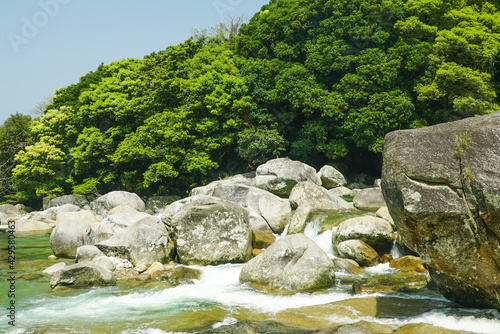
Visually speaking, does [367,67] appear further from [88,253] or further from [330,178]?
[88,253]

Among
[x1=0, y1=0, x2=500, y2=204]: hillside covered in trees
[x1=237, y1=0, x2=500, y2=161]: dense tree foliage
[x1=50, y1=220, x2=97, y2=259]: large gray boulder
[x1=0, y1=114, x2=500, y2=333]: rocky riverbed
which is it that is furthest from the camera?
[x1=0, y1=0, x2=500, y2=204]: hillside covered in trees

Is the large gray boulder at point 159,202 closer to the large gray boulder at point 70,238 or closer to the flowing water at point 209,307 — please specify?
the large gray boulder at point 70,238

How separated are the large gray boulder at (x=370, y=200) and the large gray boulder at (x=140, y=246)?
10.0m

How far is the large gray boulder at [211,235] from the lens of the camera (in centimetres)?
1451

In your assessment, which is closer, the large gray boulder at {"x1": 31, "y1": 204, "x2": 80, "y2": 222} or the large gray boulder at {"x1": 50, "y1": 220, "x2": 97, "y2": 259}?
the large gray boulder at {"x1": 50, "y1": 220, "x2": 97, "y2": 259}

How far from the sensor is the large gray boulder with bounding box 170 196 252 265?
14.5 meters

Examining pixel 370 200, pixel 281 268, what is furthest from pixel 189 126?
pixel 281 268

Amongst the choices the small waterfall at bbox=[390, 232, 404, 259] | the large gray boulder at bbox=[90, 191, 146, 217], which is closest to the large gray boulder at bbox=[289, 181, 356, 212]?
the small waterfall at bbox=[390, 232, 404, 259]

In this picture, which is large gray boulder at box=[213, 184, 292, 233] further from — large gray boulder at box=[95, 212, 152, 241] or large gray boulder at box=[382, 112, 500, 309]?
large gray boulder at box=[382, 112, 500, 309]

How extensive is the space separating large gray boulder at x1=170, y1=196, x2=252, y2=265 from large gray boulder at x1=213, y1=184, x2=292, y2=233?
418 centimetres

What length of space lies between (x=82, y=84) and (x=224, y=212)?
34.5 meters

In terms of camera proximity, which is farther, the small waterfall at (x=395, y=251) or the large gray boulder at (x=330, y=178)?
the large gray boulder at (x=330, y=178)

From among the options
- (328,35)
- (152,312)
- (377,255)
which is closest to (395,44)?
(328,35)

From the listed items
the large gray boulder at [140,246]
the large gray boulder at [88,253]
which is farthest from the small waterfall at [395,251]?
the large gray boulder at [88,253]
